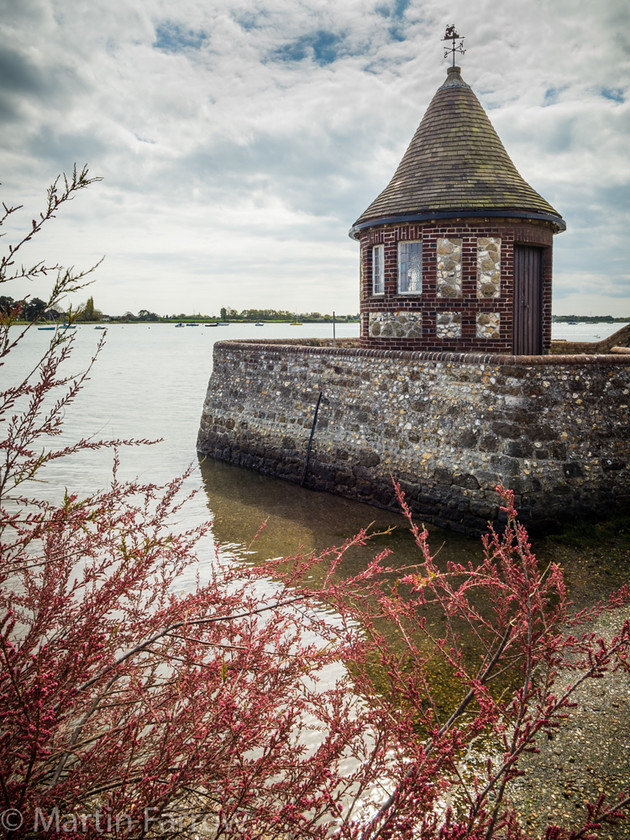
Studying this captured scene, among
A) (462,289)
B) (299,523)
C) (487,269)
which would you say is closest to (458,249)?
(487,269)

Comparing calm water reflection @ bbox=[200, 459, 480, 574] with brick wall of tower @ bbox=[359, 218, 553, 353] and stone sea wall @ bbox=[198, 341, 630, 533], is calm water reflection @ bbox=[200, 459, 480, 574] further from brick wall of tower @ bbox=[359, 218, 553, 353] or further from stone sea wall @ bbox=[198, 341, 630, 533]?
brick wall of tower @ bbox=[359, 218, 553, 353]

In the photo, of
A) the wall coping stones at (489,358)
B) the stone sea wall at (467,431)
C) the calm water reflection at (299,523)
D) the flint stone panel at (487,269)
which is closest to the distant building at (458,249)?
the flint stone panel at (487,269)

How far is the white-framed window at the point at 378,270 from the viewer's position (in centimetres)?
1364

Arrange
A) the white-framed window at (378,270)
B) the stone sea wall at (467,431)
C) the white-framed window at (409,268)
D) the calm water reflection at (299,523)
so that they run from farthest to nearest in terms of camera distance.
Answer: the white-framed window at (378,270), the white-framed window at (409,268), the stone sea wall at (467,431), the calm water reflection at (299,523)

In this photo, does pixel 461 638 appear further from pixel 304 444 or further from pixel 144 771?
pixel 304 444

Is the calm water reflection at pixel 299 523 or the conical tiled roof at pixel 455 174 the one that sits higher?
the conical tiled roof at pixel 455 174

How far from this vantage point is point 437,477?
36.2 ft

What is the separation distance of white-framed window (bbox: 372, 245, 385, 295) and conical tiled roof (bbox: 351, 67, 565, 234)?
698mm

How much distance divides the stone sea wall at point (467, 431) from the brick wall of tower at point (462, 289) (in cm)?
137

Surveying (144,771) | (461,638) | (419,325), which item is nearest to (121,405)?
(419,325)

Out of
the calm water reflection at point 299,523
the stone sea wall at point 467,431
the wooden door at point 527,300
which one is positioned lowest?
the calm water reflection at point 299,523

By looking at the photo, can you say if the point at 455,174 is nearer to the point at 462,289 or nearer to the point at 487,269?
the point at 487,269

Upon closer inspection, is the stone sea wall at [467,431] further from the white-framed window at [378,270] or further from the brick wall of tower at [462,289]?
the white-framed window at [378,270]

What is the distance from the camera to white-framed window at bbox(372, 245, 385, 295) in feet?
44.8
